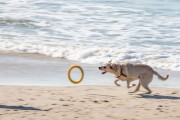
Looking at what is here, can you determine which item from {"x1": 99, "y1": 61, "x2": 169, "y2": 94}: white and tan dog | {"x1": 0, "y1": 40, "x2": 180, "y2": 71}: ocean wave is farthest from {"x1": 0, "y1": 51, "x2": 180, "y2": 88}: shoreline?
{"x1": 99, "y1": 61, "x2": 169, "y2": 94}: white and tan dog

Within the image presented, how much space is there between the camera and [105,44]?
15508 mm

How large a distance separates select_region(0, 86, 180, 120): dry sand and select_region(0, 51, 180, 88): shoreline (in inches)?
25.0

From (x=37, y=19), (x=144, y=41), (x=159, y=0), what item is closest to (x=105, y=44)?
(x=144, y=41)

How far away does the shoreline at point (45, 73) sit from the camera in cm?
1066

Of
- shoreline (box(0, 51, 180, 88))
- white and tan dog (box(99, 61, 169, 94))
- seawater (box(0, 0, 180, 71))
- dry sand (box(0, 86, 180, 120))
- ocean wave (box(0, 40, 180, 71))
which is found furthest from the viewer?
seawater (box(0, 0, 180, 71))

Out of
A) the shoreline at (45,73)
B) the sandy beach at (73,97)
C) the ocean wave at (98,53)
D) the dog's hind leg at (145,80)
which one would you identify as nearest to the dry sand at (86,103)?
the sandy beach at (73,97)

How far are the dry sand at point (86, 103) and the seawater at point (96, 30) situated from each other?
3.18 m

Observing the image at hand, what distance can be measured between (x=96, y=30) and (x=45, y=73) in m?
6.67

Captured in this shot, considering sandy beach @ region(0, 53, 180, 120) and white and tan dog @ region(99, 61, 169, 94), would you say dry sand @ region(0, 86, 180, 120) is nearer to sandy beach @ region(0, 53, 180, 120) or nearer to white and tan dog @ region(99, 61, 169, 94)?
sandy beach @ region(0, 53, 180, 120)

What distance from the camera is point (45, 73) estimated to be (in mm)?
11461

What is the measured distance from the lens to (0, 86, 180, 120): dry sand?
7.85 metres

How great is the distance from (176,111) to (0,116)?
8.44 feet

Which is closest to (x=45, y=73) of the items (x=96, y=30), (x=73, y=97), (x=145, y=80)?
(x=73, y=97)

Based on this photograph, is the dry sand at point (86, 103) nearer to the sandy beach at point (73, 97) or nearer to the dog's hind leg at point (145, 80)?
the sandy beach at point (73, 97)
